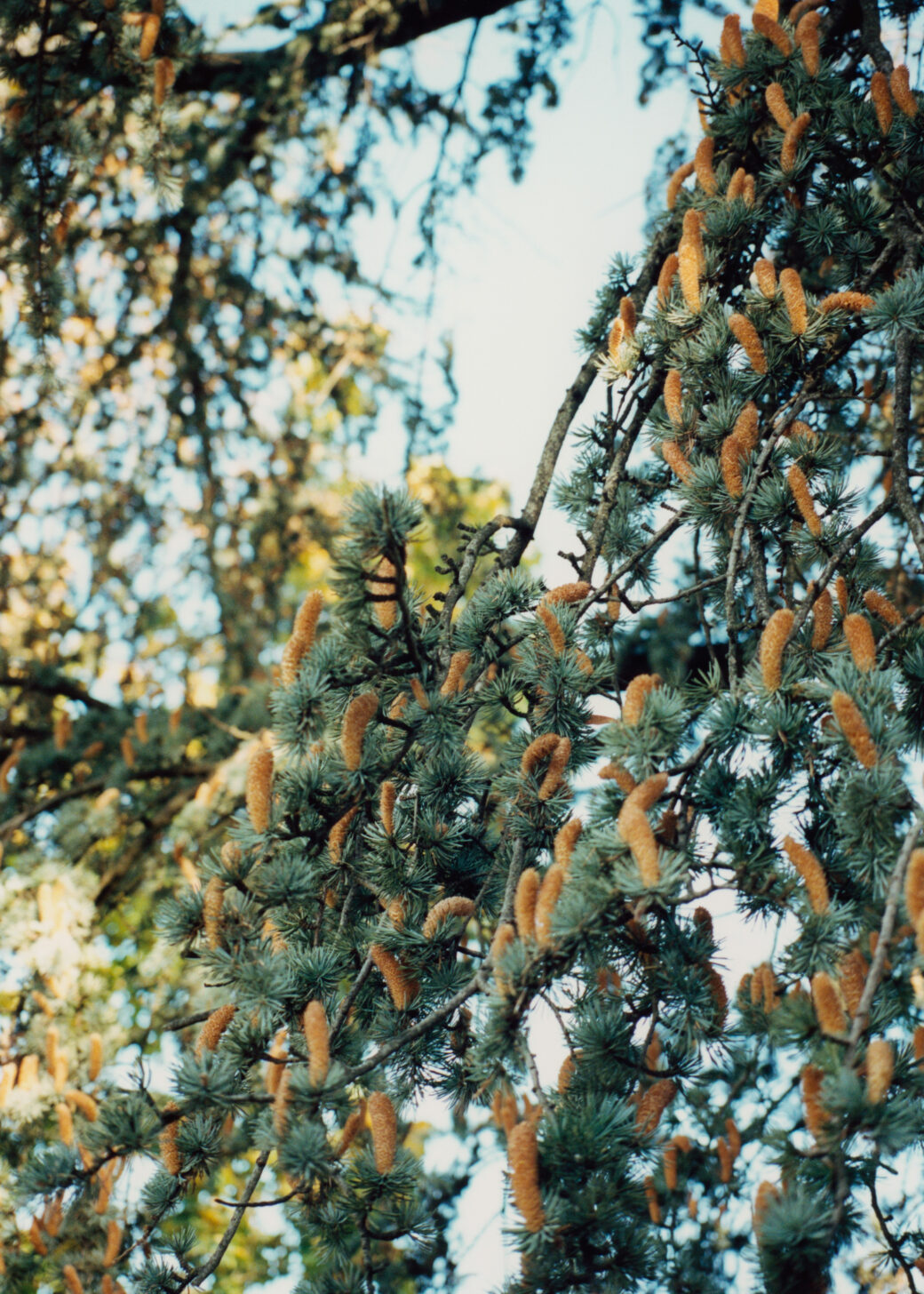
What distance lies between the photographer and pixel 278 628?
17.2 feet

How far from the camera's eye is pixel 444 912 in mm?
1444

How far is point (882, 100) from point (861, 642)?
44.6 inches

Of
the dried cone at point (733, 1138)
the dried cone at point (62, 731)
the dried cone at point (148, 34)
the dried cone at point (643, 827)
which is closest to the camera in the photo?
the dried cone at point (643, 827)

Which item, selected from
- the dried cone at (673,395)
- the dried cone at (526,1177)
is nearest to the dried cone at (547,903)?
the dried cone at (526,1177)

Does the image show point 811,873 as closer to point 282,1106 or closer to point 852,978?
point 852,978

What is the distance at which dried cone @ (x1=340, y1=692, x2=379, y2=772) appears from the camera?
4.63ft

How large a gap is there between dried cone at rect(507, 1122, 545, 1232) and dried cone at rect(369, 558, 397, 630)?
68cm

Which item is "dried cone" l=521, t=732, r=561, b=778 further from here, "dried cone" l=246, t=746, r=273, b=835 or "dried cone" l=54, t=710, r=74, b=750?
"dried cone" l=54, t=710, r=74, b=750

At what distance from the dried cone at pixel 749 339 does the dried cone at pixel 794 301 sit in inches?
2.4

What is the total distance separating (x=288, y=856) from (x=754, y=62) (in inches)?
69.0

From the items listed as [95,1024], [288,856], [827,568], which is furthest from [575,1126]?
[95,1024]

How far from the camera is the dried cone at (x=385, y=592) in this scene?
1371mm

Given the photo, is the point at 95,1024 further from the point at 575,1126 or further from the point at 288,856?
the point at 575,1126

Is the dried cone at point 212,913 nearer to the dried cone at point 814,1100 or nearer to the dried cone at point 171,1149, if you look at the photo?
the dried cone at point 171,1149
